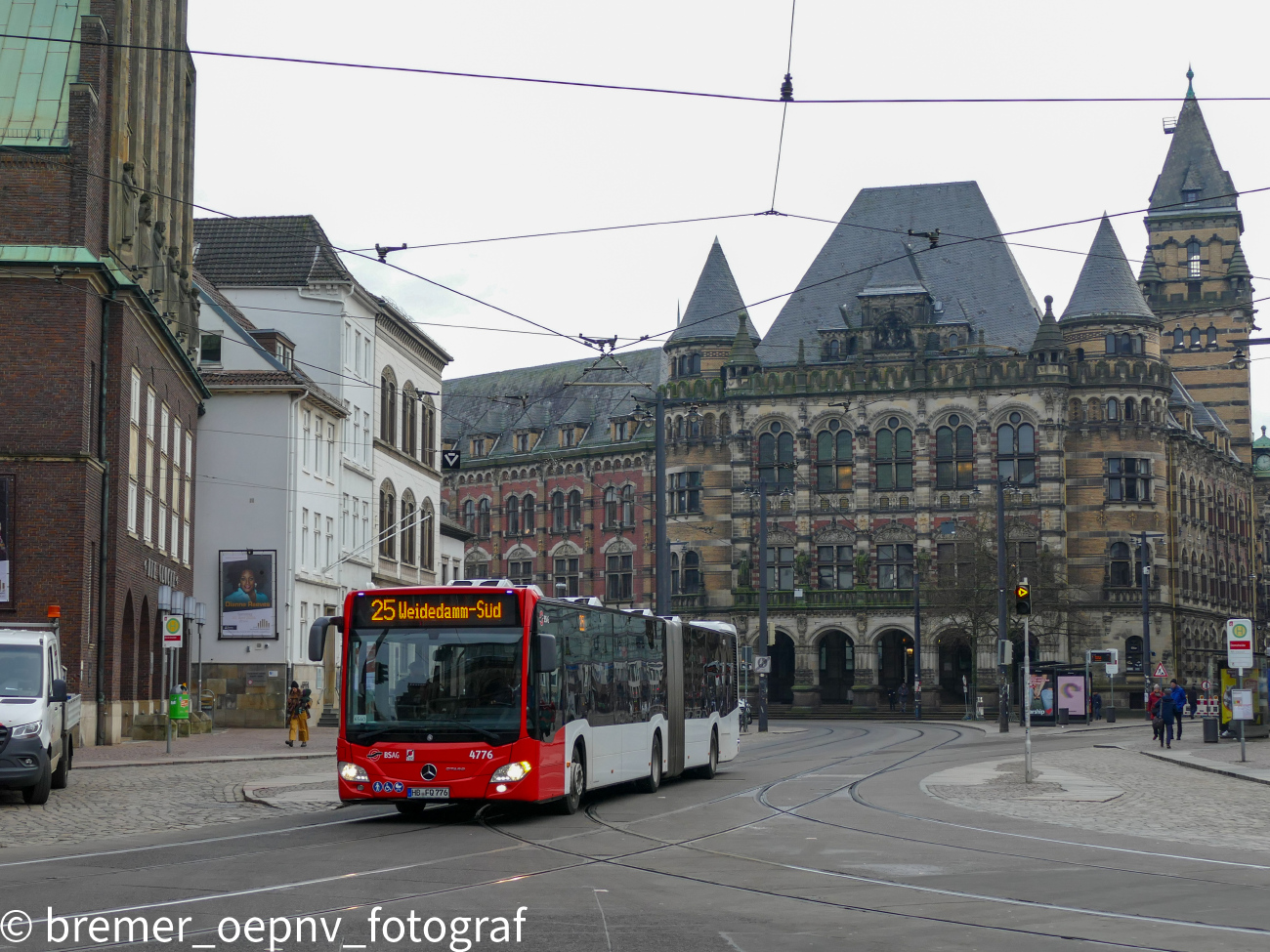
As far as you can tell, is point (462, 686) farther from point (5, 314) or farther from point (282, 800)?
point (5, 314)

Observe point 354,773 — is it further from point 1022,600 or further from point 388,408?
point 388,408

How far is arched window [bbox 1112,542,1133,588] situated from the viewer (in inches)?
3147

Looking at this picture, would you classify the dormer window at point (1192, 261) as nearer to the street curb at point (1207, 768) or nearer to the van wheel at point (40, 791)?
the street curb at point (1207, 768)

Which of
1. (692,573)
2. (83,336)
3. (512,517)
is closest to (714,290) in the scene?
(692,573)

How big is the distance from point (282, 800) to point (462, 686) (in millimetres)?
5295

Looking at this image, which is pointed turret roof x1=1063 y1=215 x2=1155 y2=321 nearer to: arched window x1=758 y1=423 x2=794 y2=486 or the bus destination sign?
arched window x1=758 y1=423 x2=794 y2=486

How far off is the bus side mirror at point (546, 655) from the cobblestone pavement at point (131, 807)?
4042 mm

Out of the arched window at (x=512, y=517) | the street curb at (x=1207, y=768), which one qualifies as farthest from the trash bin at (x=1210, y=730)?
the arched window at (x=512, y=517)

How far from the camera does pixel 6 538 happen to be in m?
33.2

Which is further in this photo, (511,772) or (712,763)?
(712,763)

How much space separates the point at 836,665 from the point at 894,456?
10355 millimetres

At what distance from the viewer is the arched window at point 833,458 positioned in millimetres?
83312

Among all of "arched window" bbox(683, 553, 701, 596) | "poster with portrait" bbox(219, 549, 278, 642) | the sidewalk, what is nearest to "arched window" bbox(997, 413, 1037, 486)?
"arched window" bbox(683, 553, 701, 596)

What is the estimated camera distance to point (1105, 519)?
263 ft
